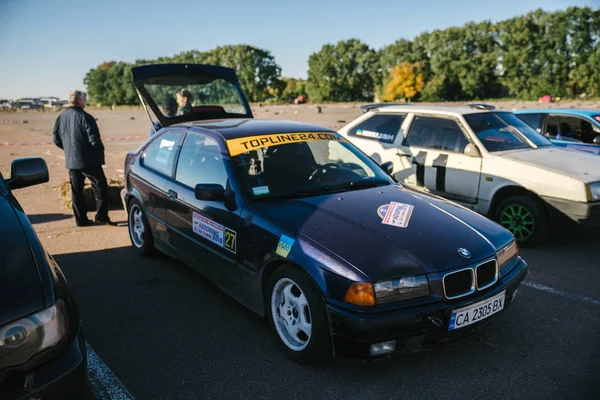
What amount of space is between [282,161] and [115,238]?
10.4 ft

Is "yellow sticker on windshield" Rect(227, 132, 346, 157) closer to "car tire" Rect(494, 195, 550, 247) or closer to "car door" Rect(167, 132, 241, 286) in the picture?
"car door" Rect(167, 132, 241, 286)

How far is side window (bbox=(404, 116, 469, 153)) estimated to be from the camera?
20.3 ft

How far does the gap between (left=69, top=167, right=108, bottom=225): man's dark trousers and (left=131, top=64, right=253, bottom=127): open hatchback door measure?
1.16m

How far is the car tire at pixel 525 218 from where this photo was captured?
17.4 ft

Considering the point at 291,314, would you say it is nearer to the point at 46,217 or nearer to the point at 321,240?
the point at 321,240

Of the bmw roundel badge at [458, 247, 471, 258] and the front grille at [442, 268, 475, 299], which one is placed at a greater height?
the bmw roundel badge at [458, 247, 471, 258]

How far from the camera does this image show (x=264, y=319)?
12.0ft

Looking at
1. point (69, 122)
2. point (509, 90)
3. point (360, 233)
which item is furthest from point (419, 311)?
point (509, 90)

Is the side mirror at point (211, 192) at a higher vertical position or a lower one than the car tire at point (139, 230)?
higher

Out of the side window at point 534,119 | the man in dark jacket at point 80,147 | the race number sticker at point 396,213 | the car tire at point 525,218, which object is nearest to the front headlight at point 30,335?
the race number sticker at point 396,213

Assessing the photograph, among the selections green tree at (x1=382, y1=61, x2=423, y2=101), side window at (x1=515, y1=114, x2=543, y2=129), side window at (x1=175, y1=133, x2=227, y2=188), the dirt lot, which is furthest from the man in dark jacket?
green tree at (x1=382, y1=61, x2=423, y2=101)

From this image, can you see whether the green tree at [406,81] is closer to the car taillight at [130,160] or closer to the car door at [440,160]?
the car door at [440,160]

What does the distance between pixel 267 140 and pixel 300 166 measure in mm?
379

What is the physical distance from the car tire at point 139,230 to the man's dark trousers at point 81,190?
1289 millimetres
